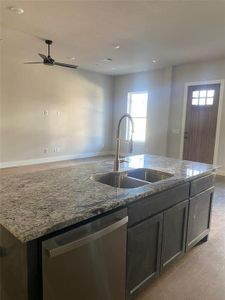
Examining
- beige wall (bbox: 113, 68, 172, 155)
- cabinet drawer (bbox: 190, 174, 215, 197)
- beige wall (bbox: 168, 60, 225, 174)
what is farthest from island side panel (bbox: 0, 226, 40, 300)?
beige wall (bbox: 113, 68, 172, 155)

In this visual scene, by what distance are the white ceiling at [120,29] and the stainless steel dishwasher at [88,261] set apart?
2885mm

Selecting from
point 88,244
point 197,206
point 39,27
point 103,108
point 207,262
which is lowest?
point 207,262

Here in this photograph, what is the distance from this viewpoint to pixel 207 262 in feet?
7.14

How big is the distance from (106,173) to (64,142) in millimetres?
5185

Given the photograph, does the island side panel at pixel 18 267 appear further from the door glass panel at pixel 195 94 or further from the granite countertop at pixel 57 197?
the door glass panel at pixel 195 94

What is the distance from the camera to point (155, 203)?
5.17 ft

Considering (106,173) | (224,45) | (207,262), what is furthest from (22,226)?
(224,45)

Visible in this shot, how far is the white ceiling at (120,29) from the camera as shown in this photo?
302 centimetres

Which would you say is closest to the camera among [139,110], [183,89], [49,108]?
[183,89]

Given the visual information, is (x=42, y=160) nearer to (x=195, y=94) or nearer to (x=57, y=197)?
(x=195, y=94)

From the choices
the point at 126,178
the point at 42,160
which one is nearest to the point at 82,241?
the point at 126,178

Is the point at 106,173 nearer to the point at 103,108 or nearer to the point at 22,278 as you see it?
the point at 22,278

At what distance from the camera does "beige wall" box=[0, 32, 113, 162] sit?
561 centimetres

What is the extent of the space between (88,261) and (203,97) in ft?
18.5
